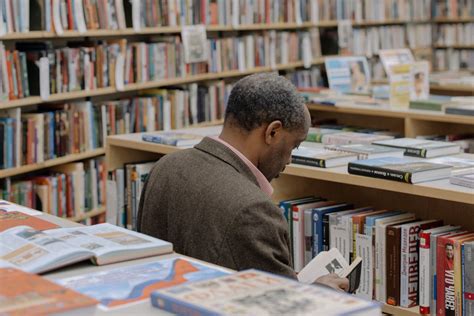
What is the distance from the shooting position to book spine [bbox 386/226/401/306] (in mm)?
2621

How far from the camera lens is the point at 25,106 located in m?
4.68

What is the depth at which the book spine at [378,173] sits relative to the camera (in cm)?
254

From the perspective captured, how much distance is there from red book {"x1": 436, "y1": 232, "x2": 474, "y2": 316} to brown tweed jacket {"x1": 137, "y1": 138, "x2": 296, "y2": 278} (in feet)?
2.27

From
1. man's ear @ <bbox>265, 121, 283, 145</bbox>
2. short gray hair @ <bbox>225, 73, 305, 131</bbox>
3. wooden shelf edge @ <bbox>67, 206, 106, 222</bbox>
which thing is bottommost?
wooden shelf edge @ <bbox>67, 206, 106, 222</bbox>

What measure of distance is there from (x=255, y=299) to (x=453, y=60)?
7.50 m

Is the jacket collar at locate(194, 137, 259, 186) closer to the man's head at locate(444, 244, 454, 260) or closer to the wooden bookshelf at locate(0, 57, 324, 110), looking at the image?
the man's head at locate(444, 244, 454, 260)

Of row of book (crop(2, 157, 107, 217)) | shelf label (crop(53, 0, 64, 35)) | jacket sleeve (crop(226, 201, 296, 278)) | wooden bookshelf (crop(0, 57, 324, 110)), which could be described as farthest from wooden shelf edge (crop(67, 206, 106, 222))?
jacket sleeve (crop(226, 201, 296, 278))

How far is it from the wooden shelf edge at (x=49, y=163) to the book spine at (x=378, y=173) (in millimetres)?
2198

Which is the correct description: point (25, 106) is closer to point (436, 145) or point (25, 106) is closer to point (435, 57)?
point (436, 145)

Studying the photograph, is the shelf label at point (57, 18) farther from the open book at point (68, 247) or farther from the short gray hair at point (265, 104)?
the open book at point (68, 247)

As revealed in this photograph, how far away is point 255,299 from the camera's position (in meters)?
1.32

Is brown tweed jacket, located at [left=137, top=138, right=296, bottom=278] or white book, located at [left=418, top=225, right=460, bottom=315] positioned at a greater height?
brown tweed jacket, located at [left=137, top=138, right=296, bottom=278]

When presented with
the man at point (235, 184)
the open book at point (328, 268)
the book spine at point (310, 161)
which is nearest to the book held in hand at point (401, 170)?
the book spine at point (310, 161)

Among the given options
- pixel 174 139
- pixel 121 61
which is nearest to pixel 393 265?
pixel 174 139
